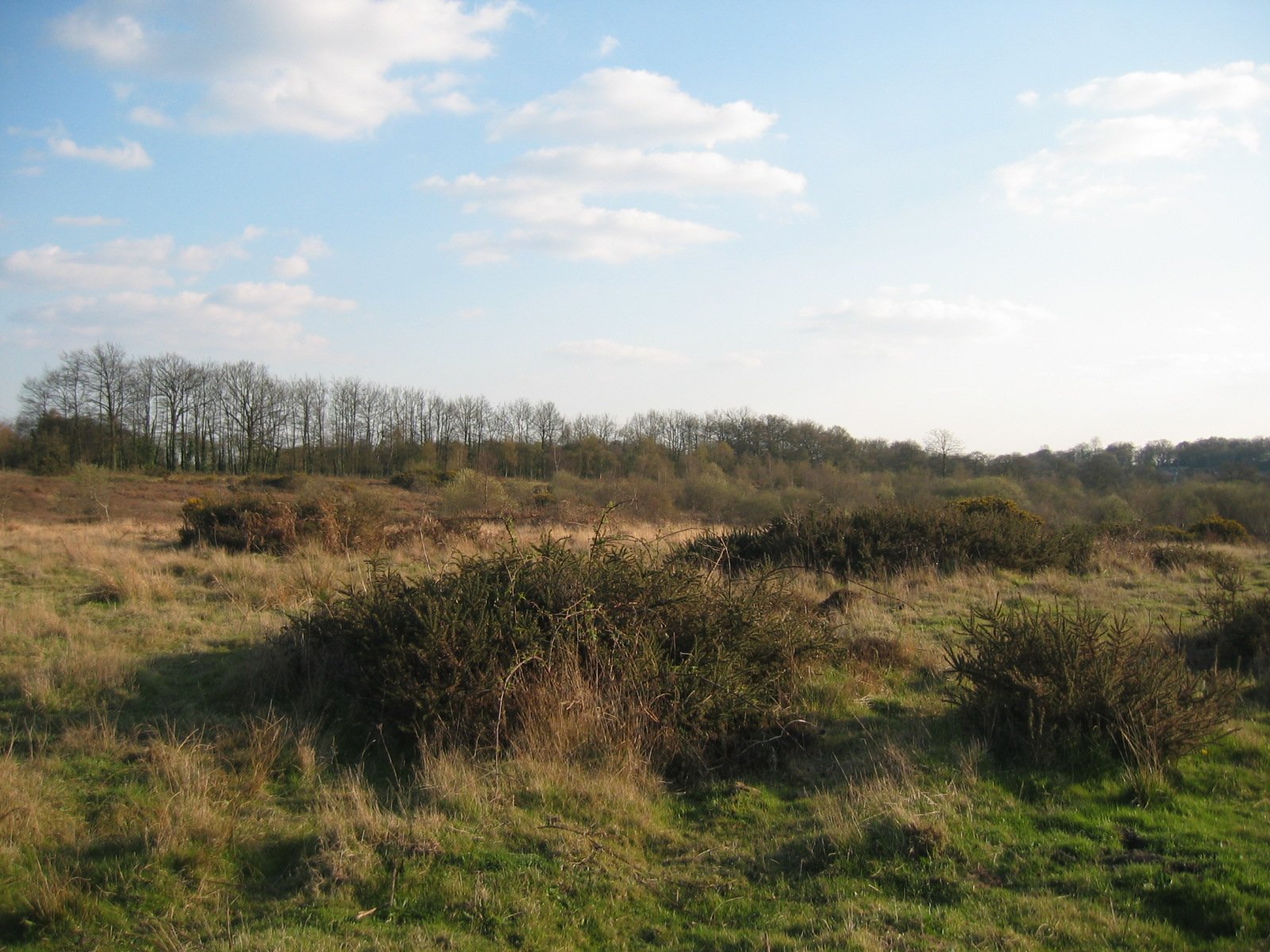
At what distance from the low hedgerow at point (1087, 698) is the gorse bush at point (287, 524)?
1105 cm

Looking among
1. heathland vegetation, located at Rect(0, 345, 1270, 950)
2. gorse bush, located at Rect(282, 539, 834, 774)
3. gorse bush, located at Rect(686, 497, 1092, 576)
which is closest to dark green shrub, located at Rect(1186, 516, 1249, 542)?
gorse bush, located at Rect(686, 497, 1092, 576)

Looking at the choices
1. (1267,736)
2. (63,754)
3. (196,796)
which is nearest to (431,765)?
(196,796)

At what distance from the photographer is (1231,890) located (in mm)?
3711

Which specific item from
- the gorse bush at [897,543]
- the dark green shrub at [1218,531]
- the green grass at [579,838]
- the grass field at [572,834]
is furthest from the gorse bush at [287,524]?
the dark green shrub at [1218,531]

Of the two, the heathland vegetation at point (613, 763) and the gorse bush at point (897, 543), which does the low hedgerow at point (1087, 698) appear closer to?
the heathland vegetation at point (613, 763)

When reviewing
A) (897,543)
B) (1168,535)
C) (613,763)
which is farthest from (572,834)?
(1168,535)

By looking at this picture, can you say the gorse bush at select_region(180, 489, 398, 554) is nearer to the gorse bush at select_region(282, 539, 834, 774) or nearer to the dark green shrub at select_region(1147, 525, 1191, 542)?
the gorse bush at select_region(282, 539, 834, 774)

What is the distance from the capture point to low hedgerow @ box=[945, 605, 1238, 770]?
17.4ft

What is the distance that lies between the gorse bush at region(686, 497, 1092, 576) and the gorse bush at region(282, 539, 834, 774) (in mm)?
6321

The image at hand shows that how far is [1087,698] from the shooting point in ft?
18.0

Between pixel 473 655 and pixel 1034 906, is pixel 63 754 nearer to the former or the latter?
pixel 473 655

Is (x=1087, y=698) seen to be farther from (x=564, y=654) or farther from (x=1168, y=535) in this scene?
(x=1168, y=535)

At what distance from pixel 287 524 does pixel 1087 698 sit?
12.9 metres

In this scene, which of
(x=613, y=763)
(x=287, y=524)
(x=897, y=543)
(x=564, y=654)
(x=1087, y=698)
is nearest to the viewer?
(x=613, y=763)
